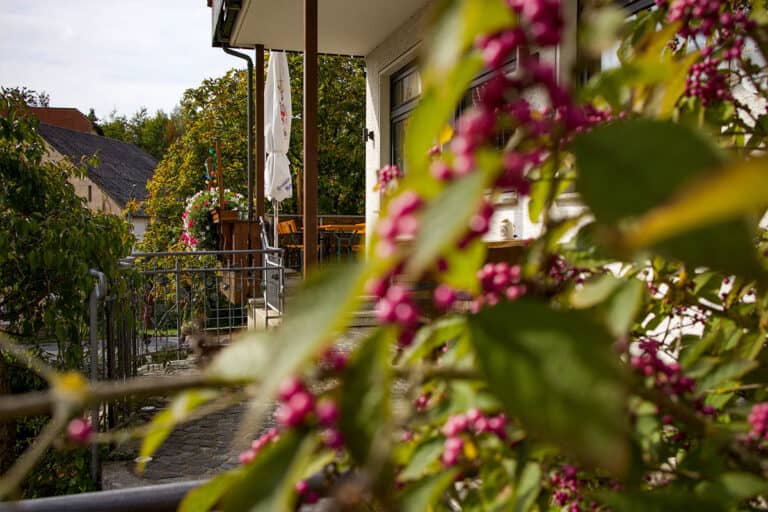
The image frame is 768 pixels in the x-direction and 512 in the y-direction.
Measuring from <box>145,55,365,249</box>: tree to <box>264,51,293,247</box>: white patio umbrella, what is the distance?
11854mm

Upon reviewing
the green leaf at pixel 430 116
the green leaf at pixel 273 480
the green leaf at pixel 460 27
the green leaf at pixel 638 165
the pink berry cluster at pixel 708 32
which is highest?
the pink berry cluster at pixel 708 32

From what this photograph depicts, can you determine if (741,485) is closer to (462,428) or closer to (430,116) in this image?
(462,428)

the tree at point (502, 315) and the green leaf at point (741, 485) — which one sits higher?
the tree at point (502, 315)

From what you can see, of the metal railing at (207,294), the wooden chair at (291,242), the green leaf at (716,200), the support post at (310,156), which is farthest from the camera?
the wooden chair at (291,242)

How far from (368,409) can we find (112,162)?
139 feet

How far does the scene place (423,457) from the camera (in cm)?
46

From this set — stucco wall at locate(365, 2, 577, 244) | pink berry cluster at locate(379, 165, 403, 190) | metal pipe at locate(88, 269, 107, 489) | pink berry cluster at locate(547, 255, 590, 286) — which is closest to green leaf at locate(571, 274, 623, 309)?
pink berry cluster at locate(547, 255, 590, 286)

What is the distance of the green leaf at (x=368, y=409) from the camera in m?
0.28

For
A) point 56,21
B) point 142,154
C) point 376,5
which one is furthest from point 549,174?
point 56,21

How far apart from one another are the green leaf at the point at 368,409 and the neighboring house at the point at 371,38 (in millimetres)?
6153

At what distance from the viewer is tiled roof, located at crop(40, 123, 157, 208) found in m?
34.7

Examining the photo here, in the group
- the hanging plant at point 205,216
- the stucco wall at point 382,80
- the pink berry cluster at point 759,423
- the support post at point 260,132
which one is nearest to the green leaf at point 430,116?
the pink berry cluster at point 759,423

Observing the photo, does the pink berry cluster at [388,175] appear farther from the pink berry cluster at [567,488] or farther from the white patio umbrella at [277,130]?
the white patio umbrella at [277,130]

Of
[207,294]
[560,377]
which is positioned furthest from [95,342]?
[207,294]
